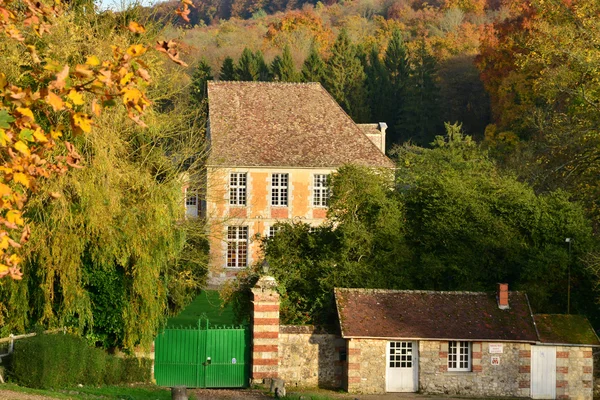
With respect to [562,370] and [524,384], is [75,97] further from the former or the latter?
[562,370]

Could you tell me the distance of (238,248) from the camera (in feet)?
156

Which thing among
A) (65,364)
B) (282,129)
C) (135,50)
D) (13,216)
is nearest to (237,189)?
(282,129)

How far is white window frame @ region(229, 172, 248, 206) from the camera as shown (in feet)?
154

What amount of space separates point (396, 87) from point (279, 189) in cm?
3200

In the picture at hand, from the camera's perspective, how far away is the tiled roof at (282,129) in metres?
47.0

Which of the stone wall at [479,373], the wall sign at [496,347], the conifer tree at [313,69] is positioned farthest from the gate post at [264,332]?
the conifer tree at [313,69]

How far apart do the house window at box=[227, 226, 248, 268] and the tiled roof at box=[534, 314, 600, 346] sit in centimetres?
2229

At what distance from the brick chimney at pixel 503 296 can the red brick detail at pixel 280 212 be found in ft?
72.2

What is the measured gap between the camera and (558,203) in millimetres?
28578

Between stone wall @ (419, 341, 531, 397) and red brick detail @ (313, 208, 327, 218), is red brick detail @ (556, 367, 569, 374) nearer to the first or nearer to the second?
stone wall @ (419, 341, 531, 397)

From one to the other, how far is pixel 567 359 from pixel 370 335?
16.7 ft

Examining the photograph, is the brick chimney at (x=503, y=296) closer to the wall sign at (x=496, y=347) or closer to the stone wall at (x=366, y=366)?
the wall sign at (x=496, y=347)

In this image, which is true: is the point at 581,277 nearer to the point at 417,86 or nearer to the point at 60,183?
the point at 60,183

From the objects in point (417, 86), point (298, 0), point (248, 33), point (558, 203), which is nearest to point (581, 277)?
point (558, 203)
